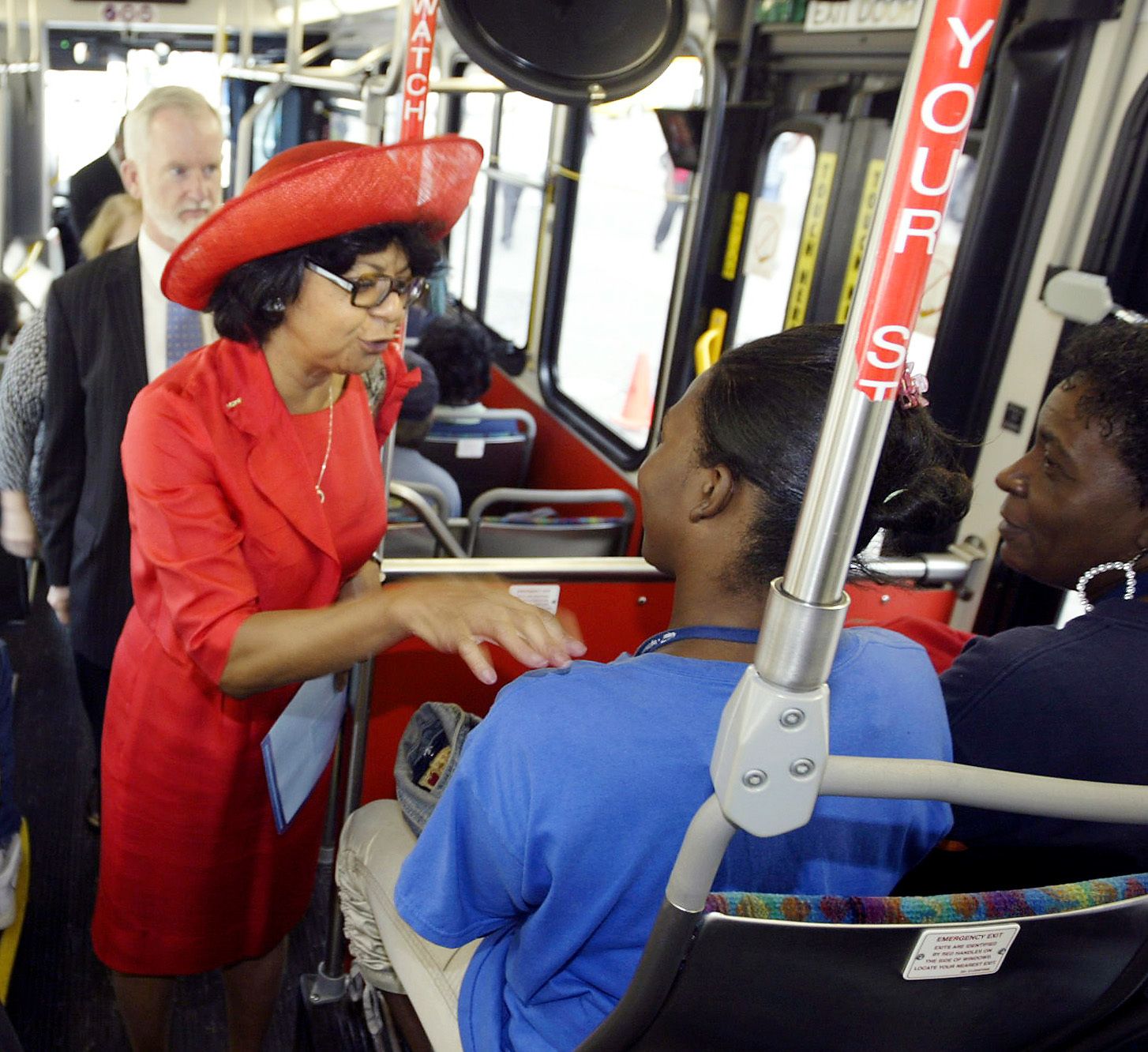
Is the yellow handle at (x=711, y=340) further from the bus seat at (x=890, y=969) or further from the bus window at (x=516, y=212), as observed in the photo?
the bus seat at (x=890, y=969)

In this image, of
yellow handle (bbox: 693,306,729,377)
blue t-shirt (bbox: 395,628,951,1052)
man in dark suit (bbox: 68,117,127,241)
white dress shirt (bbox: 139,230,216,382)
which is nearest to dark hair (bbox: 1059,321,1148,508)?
blue t-shirt (bbox: 395,628,951,1052)

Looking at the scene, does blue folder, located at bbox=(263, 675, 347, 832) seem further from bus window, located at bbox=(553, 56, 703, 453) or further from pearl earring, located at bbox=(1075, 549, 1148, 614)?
bus window, located at bbox=(553, 56, 703, 453)

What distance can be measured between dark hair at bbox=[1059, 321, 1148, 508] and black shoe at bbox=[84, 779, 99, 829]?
2692mm

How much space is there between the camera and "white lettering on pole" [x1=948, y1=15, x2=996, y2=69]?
62cm

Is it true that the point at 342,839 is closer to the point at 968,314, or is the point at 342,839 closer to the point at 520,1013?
the point at 520,1013

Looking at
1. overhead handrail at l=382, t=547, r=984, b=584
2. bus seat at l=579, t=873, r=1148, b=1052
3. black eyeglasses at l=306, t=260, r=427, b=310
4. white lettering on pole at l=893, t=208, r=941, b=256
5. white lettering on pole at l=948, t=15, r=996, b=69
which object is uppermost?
white lettering on pole at l=948, t=15, r=996, b=69

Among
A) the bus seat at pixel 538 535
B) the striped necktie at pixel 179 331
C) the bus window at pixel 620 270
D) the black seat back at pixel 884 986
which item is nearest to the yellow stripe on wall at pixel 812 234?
the bus seat at pixel 538 535

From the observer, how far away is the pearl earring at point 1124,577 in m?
1.48

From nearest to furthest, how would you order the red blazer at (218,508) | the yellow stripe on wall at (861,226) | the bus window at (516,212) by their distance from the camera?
the red blazer at (218,508) < the yellow stripe on wall at (861,226) < the bus window at (516,212)

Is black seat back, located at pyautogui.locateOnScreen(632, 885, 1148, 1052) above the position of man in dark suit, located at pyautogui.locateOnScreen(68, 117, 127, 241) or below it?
above

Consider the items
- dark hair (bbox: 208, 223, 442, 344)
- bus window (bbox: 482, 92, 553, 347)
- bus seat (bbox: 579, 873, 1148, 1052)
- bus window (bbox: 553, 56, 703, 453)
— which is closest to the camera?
bus seat (bbox: 579, 873, 1148, 1052)

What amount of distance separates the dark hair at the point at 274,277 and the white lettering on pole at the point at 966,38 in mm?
1253

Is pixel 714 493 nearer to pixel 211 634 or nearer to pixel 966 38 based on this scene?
pixel 966 38

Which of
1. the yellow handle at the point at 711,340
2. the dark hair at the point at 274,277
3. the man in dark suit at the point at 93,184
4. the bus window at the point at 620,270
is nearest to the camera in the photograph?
the dark hair at the point at 274,277
